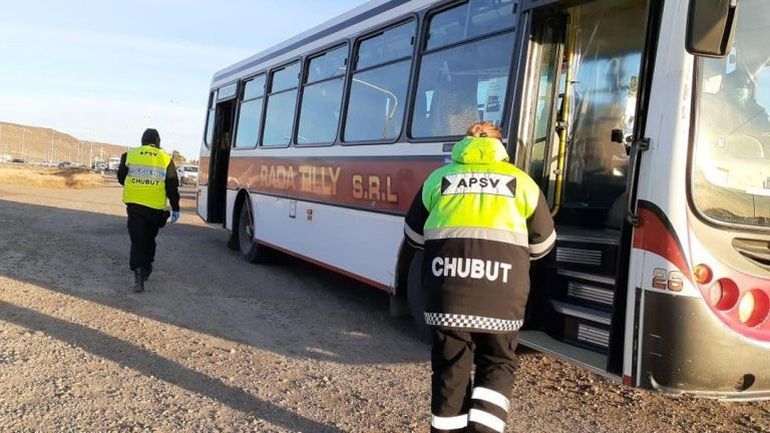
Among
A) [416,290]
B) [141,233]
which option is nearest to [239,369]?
[416,290]

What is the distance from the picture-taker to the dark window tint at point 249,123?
9992 millimetres

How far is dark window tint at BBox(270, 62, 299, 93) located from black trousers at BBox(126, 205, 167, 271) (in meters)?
2.57

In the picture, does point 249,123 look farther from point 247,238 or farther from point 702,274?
point 702,274

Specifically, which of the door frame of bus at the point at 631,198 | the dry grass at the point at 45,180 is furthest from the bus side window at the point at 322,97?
the dry grass at the point at 45,180

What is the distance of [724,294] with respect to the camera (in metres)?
3.45

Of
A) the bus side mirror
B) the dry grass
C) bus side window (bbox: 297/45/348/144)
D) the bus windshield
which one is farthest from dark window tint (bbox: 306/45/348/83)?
the dry grass

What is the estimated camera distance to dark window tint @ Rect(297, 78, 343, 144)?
7.41 m

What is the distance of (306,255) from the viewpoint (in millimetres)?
8039

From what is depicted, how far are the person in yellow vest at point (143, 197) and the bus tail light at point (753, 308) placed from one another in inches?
241

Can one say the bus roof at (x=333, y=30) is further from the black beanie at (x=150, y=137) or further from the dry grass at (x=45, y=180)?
the dry grass at (x=45, y=180)

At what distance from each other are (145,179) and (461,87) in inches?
158

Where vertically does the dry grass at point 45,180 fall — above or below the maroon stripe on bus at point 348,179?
below

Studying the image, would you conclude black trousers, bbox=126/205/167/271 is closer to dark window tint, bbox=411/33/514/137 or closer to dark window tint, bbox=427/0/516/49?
dark window tint, bbox=411/33/514/137

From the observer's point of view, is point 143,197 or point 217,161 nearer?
point 143,197
